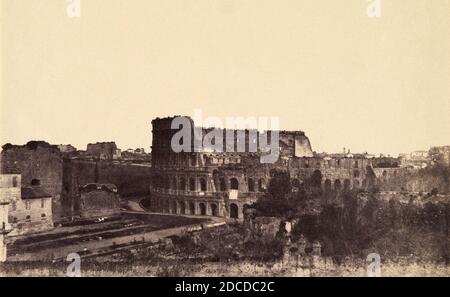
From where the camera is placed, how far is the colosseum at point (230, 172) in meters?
15.9

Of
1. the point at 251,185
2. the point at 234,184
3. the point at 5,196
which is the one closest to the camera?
the point at 5,196

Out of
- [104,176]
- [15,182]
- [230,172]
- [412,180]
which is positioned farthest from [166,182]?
[412,180]

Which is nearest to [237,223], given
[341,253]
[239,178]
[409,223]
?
[239,178]

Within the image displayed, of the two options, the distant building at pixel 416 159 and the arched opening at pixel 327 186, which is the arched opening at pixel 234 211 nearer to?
the arched opening at pixel 327 186

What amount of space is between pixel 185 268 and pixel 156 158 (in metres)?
3.70

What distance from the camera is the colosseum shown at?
15859 mm

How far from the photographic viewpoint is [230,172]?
1664 cm

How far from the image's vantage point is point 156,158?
1627 cm

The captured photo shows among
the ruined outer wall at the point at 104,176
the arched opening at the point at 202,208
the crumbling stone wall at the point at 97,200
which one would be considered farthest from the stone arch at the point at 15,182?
the arched opening at the point at 202,208

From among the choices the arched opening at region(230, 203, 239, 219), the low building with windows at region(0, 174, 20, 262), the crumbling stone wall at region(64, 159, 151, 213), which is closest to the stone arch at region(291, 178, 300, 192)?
the arched opening at region(230, 203, 239, 219)

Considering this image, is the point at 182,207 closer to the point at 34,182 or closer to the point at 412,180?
the point at 34,182

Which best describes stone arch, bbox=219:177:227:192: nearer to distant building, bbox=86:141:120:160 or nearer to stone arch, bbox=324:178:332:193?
stone arch, bbox=324:178:332:193

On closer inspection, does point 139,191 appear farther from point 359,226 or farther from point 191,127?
point 359,226

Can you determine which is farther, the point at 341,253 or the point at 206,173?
the point at 206,173
